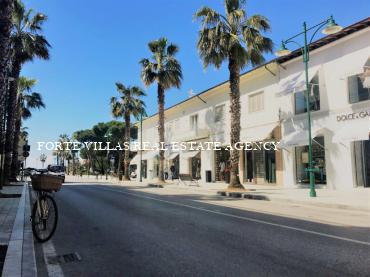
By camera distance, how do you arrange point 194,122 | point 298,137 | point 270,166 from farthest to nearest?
point 194,122
point 270,166
point 298,137

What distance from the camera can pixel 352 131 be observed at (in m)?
19.3

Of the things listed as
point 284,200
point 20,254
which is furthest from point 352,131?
point 20,254

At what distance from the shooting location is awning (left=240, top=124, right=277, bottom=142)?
2575 cm

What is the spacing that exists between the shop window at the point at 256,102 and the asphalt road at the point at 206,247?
57.0 ft

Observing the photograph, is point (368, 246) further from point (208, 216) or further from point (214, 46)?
point (214, 46)

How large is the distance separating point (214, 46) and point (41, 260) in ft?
59.9

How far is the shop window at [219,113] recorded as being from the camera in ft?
107

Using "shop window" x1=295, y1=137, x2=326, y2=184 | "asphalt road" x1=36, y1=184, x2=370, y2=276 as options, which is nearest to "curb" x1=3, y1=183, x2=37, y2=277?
"asphalt road" x1=36, y1=184, x2=370, y2=276

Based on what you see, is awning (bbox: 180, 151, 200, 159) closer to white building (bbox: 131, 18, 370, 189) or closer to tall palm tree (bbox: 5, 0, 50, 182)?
white building (bbox: 131, 18, 370, 189)

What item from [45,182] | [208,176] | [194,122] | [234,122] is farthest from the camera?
[194,122]

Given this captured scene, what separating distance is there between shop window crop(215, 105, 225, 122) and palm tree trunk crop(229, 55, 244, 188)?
9.74 m

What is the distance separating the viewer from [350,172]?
65.9 ft

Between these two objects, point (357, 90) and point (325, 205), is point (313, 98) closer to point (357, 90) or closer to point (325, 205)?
point (357, 90)

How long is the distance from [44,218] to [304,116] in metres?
18.4
